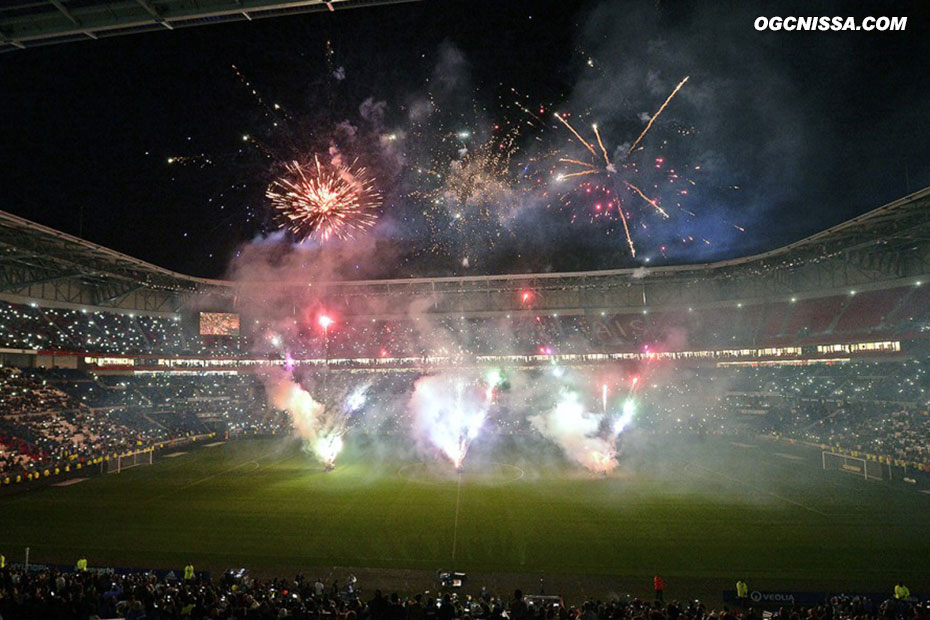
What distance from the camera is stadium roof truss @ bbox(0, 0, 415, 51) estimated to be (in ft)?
25.9

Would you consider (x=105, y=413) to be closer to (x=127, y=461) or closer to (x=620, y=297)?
(x=127, y=461)

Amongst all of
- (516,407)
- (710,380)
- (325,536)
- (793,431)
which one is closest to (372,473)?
(325,536)

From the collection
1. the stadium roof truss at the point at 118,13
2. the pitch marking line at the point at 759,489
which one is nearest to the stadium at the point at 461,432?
the stadium roof truss at the point at 118,13

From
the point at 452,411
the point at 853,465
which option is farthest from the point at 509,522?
the point at 452,411

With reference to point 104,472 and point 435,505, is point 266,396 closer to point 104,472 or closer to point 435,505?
point 104,472

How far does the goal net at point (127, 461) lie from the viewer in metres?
34.0

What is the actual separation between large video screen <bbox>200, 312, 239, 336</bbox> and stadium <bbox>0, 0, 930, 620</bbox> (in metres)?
0.32

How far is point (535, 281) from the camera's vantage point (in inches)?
2248

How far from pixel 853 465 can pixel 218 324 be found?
52.6 meters

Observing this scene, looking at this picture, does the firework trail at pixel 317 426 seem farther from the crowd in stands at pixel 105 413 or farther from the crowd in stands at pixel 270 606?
the crowd in stands at pixel 270 606

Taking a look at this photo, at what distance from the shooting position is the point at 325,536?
21.0 metres

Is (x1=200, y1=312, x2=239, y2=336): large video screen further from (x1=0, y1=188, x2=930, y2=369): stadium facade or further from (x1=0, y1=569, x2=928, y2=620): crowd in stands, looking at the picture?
(x1=0, y1=569, x2=928, y2=620): crowd in stands

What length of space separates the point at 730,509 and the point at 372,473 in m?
19.9

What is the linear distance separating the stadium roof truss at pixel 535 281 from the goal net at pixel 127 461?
43.8 feet
